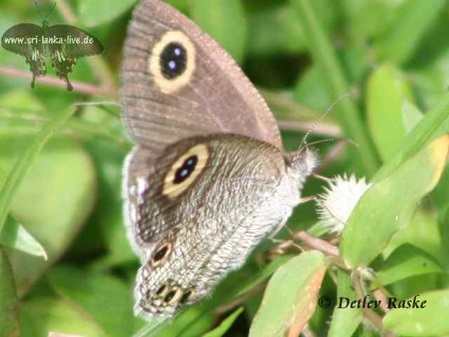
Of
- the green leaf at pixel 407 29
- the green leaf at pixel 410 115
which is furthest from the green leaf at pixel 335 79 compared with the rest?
the green leaf at pixel 407 29

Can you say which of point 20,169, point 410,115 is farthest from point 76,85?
point 410,115

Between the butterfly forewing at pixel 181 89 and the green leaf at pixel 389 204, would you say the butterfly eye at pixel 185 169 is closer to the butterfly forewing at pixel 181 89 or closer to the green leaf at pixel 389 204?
the butterfly forewing at pixel 181 89

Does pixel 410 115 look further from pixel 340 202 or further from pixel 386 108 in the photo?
pixel 340 202

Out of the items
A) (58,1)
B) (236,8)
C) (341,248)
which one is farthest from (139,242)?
(58,1)

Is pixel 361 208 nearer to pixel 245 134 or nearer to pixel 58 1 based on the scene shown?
pixel 245 134

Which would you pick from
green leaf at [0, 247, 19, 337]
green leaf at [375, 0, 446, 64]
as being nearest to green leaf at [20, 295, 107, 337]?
green leaf at [0, 247, 19, 337]

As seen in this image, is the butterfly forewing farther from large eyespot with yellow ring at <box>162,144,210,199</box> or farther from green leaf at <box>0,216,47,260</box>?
green leaf at <box>0,216,47,260</box>

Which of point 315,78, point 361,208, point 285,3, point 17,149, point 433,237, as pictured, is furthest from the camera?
point 285,3
